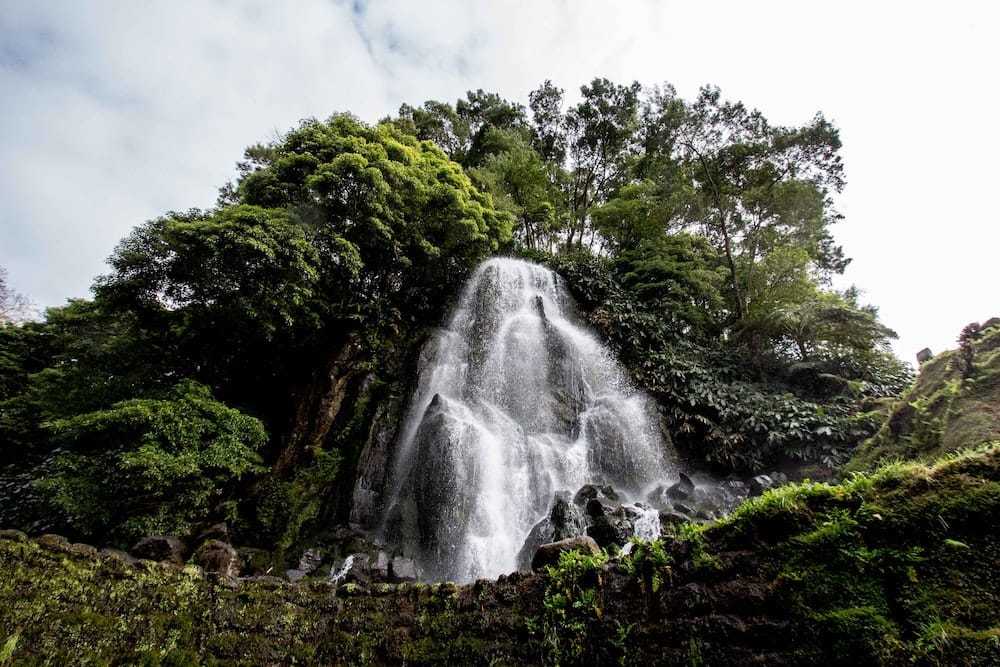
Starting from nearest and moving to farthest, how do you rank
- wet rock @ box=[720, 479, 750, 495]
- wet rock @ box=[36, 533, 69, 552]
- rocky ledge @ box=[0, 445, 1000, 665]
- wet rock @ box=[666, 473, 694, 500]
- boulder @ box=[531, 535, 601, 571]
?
rocky ledge @ box=[0, 445, 1000, 665], wet rock @ box=[36, 533, 69, 552], boulder @ box=[531, 535, 601, 571], wet rock @ box=[666, 473, 694, 500], wet rock @ box=[720, 479, 750, 495]

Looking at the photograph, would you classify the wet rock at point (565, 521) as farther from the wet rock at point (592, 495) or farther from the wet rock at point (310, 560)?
the wet rock at point (310, 560)

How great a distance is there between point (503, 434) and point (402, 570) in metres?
3.59

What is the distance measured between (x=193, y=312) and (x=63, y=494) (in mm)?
3869

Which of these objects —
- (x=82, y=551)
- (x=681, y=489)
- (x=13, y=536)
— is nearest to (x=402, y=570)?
(x=82, y=551)

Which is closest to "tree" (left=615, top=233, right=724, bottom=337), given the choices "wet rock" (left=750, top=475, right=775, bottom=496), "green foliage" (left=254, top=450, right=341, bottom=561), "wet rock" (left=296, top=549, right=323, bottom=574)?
"wet rock" (left=750, top=475, right=775, bottom=496)

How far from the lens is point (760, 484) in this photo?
8383 mm

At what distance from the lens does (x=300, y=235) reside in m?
9.04

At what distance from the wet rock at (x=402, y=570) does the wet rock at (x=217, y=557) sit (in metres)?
2.41

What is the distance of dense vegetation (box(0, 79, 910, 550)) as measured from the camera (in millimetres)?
7176

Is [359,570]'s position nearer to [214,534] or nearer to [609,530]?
[214,534]

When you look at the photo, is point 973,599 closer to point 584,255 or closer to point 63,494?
point 63,494

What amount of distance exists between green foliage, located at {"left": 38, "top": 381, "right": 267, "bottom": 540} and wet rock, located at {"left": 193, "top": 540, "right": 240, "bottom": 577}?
66cm

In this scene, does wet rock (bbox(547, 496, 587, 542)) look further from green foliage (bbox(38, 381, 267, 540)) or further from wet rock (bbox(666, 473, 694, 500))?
green foliage (bbox(38, 381, 267, 540))

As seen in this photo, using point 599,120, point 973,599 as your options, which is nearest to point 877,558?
point 973,599
